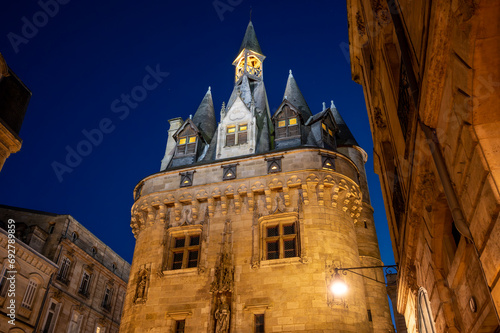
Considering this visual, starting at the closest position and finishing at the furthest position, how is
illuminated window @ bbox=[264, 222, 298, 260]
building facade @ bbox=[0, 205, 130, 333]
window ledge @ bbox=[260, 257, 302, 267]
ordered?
window ledge @ bbox=[260, 257, 302, 267]
illuminated window @ bbox=[264, 222, 298, 260]
building facade @ bbox=[0, 205, 130, 333]

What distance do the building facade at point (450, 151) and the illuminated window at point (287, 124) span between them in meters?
10.8

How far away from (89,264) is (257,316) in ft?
58.4

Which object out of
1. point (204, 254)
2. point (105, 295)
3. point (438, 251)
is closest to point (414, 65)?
point (438, 251)

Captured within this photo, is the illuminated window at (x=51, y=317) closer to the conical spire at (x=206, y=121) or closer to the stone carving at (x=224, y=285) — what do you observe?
the conical spire at (x=206, y=121)

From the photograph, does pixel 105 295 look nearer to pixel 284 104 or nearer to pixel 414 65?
pixel 284 104

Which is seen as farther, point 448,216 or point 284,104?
point 284,104

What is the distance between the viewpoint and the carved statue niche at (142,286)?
16156mm

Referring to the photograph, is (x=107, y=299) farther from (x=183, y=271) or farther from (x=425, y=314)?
(x=425, y=314)

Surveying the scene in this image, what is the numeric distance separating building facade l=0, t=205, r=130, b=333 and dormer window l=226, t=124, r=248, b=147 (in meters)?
12.5

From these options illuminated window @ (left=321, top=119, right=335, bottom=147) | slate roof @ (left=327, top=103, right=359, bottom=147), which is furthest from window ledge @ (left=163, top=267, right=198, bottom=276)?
slate roof @ (left=327, top=103, right=359, bottom=147)

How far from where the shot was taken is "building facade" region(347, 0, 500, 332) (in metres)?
4.34

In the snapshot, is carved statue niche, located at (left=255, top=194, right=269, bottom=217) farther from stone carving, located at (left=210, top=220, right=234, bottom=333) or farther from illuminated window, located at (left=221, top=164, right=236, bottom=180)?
illuminated window, located at (left=221, top=164, right=236, bottom=180)

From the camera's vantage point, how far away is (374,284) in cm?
1673

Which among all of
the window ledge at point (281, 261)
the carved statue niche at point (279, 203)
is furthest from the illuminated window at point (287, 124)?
the window ledge at point (281, 261)
